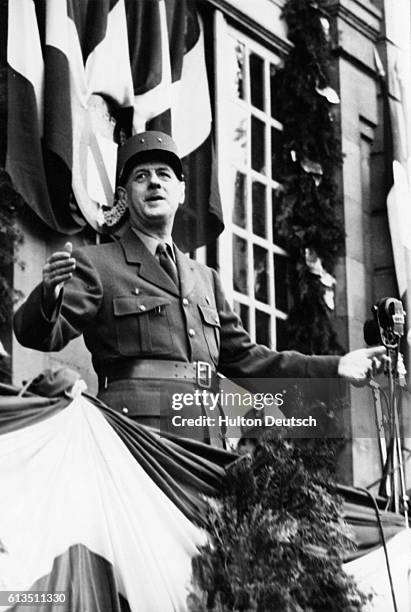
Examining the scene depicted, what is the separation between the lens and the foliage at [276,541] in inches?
309

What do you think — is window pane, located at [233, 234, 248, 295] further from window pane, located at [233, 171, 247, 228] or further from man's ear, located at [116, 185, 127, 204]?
man's ear, located at [116, 185, 127, 204]

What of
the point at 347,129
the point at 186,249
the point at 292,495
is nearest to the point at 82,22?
the point at 186,249

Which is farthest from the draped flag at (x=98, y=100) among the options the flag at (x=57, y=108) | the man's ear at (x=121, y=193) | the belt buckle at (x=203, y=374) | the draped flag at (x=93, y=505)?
the draped flag at (x=93, y=505)

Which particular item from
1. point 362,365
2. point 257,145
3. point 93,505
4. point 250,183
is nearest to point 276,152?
point 257,145

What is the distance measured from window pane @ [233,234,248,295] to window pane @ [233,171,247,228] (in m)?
0.11

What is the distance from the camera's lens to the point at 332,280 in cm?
1052

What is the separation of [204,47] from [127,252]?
6.93ft

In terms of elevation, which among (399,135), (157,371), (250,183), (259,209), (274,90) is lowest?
(157,371)

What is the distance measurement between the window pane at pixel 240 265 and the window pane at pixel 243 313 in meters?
0.09

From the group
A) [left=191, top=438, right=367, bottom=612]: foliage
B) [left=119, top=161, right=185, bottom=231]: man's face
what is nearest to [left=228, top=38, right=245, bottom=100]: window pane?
[left=119, top=161, right=185, bottom=231]: man's face

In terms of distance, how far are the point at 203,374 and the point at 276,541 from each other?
969mm

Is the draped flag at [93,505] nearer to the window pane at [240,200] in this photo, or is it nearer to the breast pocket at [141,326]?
the breast pocket at [141,326]

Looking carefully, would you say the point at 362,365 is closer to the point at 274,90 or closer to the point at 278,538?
the point at 278,538

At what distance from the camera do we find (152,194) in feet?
28.5
